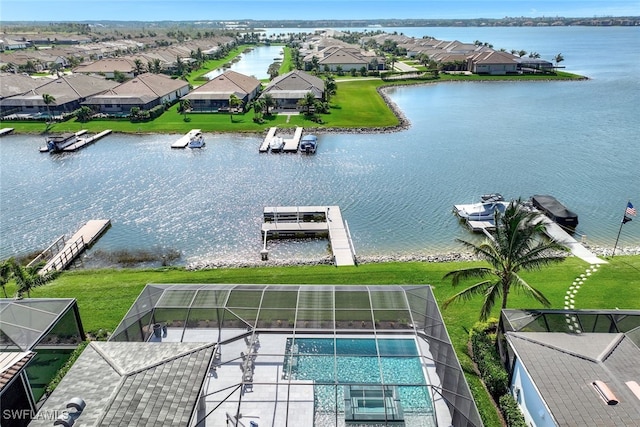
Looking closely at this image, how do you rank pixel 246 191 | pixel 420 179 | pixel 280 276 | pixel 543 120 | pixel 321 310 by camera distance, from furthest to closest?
pixel 543 120 → pixel 420 179 → pixel 246 191 → pixel 280 276 → pixel 321 310

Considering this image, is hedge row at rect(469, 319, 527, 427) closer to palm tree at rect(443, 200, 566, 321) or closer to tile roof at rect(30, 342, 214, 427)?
palm tree at rect(443, 200, 566, 321)

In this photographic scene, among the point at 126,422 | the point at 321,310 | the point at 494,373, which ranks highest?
the point at 126,422

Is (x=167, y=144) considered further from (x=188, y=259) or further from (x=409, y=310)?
(x=409, y=310)

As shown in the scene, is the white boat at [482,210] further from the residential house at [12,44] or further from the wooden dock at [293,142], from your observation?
the residential house at [12,44]

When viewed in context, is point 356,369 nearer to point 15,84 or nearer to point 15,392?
point 15,392

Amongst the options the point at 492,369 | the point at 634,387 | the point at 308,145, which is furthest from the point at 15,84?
the point at 634,387

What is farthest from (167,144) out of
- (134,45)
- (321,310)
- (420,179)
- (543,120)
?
(134,45)

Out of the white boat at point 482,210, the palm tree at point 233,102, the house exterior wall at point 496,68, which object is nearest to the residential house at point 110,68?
the palm tree at point 233,102
